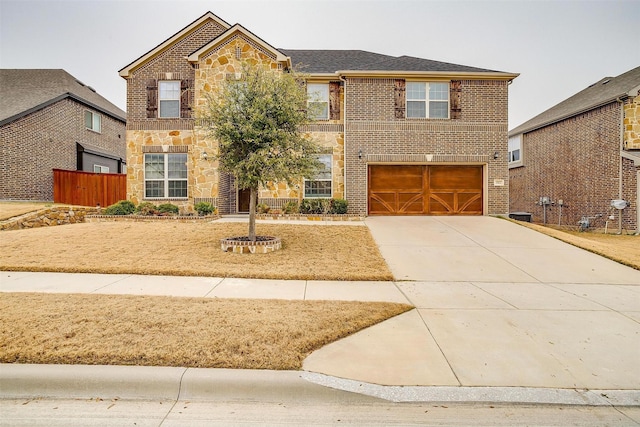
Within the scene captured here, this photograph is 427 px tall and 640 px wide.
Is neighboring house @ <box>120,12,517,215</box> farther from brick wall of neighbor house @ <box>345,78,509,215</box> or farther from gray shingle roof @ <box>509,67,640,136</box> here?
gray shingle roof @ <box>509,67,640,136</box>

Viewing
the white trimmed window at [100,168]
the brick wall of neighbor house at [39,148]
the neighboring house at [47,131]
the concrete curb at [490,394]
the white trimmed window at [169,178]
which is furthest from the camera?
the white trimmed window at [100,168]

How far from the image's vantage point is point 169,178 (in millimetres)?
16484

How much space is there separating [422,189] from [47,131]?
65.7 ft

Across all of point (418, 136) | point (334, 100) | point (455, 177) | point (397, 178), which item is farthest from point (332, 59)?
point (455, 177)

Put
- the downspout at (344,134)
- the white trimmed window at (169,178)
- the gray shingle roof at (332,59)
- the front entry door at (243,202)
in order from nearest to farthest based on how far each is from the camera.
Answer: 1. the downspout at (344,134)
2. the white trimmed window at (169,178)
3. the gray shingle roof at (332,59)
4. the front entry door at (243,202)

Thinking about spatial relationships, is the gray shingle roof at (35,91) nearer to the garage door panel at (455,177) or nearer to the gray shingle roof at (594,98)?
the garage door panel at (455,177)

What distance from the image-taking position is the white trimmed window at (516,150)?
23.9 meters

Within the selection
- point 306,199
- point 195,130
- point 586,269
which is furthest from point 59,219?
point 586,269

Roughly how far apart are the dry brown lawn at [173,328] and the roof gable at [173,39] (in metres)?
13.8

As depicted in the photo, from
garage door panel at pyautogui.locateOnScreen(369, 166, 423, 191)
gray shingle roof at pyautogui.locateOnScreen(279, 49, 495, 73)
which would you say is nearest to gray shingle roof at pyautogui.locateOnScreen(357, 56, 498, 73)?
gray shingle roof at pyautogui.locateOnScreen(279, 49, 495, 73)

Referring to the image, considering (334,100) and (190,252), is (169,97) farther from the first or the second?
(190,252)

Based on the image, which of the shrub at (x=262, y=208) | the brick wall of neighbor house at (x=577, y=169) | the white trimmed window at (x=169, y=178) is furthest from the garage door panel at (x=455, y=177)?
the white trimmed window at (x=169, y=178)

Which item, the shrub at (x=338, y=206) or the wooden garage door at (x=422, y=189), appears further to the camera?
the wooden garage door at (x=422, y=189)

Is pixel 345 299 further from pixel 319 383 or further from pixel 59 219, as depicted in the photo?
pixel 59 219
